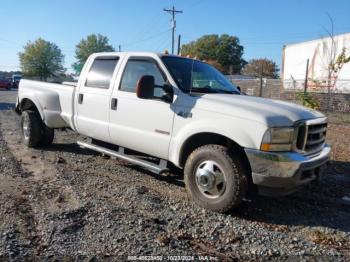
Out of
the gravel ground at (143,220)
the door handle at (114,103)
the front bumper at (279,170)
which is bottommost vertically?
the gravel ground at (143,220)

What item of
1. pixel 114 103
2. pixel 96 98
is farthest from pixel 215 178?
pixel 96 98

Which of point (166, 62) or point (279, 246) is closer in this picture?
point (279, 246)

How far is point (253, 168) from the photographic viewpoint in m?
4.27

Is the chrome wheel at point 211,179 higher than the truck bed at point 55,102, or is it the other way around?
the truck bed at point 55,102

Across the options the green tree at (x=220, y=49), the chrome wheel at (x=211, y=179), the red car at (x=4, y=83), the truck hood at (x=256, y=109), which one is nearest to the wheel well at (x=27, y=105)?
the truck hood at (x=256, y=109)

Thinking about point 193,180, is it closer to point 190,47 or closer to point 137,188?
point 137,188

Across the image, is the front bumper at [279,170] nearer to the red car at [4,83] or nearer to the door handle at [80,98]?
the door handle at [80,98]

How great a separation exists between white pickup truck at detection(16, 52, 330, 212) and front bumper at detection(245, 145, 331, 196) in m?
0.01

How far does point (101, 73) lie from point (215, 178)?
280 centimetres

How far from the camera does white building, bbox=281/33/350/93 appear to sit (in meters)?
21.3

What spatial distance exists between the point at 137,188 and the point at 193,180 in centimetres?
92

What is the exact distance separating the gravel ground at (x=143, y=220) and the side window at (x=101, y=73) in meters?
1.36

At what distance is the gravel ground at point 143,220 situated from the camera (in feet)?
11.7

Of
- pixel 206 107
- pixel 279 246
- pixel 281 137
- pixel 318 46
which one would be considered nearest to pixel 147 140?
pixel 206 107
